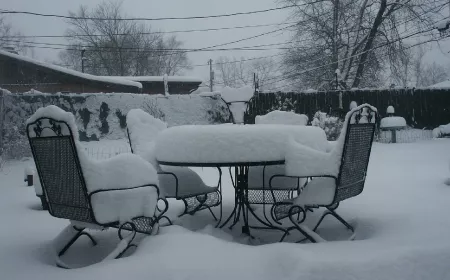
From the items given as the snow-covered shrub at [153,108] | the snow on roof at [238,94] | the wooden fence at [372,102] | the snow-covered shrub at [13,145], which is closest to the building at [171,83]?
the wooden fence at [372,102]

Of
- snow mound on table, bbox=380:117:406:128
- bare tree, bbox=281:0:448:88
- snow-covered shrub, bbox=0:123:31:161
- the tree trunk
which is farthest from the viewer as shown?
the tree trunk

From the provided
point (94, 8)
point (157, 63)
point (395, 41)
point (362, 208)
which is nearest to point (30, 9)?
point (94, 8)

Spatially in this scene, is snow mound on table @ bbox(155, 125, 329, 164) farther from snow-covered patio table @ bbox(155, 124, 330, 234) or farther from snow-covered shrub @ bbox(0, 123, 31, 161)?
snow-covered shrub @ bbox(0, 123, 31, 161)

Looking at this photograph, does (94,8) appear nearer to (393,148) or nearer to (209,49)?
(209,49)

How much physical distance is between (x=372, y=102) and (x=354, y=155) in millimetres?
10841

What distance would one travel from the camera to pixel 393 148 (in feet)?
27.5

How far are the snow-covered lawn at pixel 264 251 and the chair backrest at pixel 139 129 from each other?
652 millimetres

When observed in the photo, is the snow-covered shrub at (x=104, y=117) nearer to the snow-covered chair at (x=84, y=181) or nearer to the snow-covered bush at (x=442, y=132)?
the snow-covered chair at (x=84, y=181)

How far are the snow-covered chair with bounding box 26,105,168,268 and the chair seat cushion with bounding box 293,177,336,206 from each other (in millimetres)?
858

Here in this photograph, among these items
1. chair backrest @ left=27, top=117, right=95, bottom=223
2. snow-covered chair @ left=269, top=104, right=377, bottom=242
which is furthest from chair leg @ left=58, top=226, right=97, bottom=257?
snow-covered chair @ left=269, top=104, right=377, bottom=242

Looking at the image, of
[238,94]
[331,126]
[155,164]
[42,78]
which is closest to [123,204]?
[155,164]

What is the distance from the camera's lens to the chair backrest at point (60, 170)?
174 cm

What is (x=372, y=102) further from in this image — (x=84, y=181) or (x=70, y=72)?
(x=84, y=181)

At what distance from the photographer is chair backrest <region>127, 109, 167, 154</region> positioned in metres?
2.72
